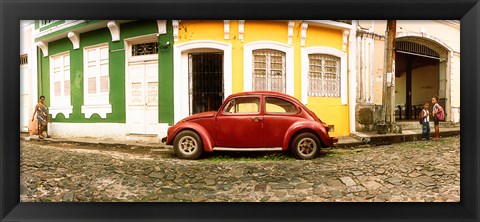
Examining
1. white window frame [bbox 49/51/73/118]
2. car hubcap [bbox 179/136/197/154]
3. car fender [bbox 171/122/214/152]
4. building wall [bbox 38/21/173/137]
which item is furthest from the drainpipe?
white window frame [bbox 49/51/73/118]

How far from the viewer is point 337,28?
5.96 feet

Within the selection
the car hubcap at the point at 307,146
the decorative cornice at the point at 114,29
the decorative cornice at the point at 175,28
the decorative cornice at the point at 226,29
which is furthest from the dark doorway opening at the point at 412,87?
the decorative cornice at the point at 114,29

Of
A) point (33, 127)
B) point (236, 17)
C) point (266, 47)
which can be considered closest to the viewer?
point (236, 17)

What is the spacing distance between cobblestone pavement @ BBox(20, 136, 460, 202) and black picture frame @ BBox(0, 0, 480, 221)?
0.21 feet

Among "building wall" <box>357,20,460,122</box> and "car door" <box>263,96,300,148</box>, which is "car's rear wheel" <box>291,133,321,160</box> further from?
"building wall" <box>357,20,460,122</box>

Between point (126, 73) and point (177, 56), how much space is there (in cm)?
52

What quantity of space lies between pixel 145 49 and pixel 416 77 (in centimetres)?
247

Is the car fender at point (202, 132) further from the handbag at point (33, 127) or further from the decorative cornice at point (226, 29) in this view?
the handbag at point (33, 127)

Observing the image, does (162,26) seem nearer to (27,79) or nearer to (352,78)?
(27,79)

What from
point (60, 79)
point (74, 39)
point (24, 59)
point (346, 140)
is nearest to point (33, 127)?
point (60, 79)

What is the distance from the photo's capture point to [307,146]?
179cm

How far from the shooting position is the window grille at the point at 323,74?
1.89 meters

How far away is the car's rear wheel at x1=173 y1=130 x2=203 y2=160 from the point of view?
71.2 inches
